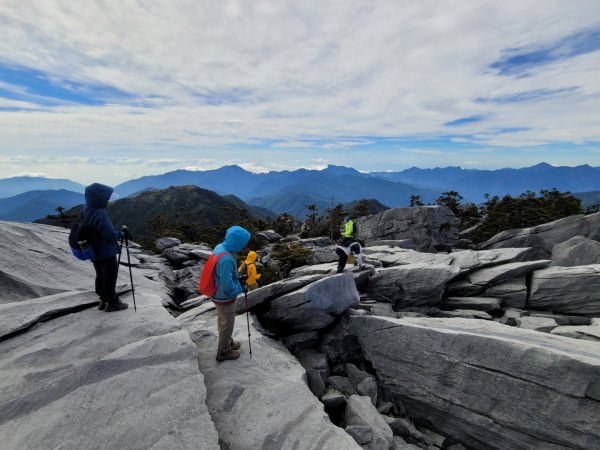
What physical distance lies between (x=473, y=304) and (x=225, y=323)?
47.1 feet

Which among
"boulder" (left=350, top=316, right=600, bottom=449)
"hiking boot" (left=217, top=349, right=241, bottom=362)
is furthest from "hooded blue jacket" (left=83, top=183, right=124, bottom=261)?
"boulder" (left=350, top=316, right=600, bottom=449)

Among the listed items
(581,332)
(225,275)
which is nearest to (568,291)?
(581,332)

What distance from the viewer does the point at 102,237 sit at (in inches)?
384

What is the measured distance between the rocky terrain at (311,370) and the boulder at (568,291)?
6 cm

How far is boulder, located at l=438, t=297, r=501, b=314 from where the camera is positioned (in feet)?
53.8

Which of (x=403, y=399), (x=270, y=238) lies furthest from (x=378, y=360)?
(x=270, y=238)

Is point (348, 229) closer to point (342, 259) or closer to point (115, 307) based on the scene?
point (342, 259)

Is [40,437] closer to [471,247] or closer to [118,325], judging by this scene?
[118,325]

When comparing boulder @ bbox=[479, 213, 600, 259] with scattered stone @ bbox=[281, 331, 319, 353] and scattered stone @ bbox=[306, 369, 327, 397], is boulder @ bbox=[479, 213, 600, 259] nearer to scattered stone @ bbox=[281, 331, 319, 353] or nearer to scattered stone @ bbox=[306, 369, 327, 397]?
scattered stone @ bbox=[281, 331, 319, 353]

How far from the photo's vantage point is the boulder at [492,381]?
8.51 metres

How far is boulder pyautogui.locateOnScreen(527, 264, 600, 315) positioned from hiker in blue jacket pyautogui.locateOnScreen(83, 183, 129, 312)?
67.2ft

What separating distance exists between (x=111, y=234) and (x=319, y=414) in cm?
839

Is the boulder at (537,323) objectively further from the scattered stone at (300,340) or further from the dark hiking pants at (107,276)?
A: the dark hiking pants at (107,276)

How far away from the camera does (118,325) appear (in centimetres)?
963
